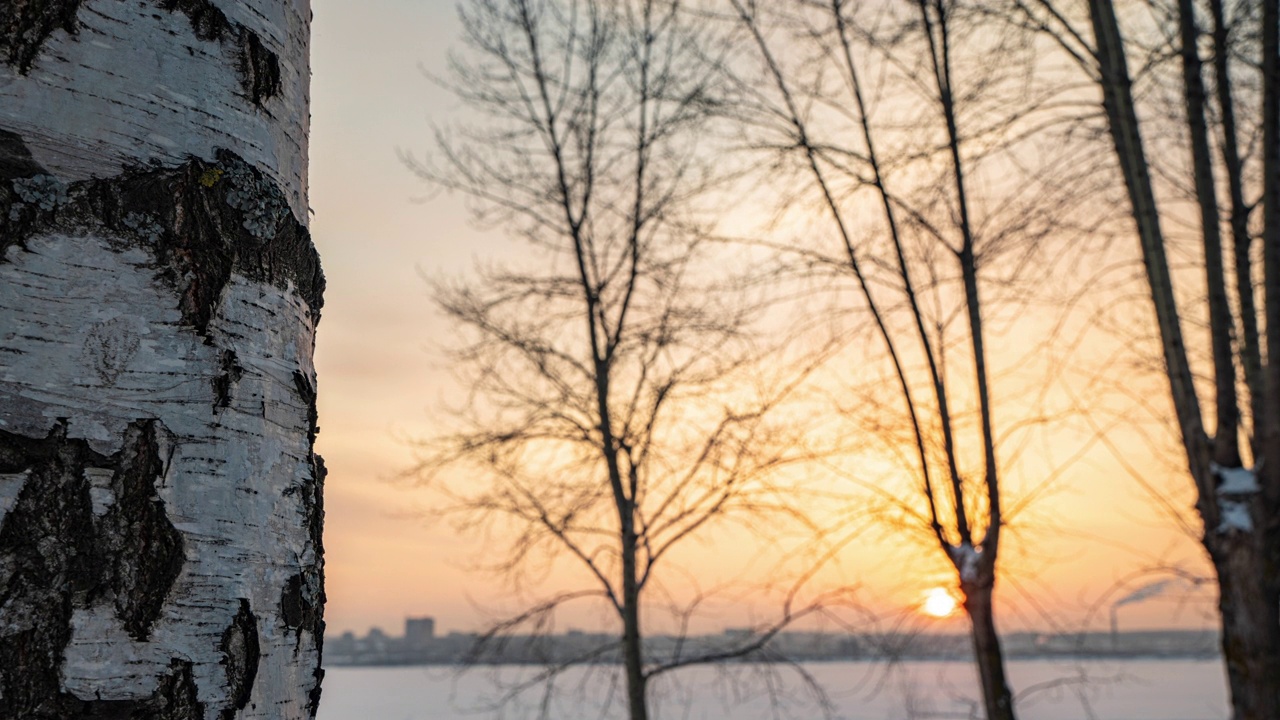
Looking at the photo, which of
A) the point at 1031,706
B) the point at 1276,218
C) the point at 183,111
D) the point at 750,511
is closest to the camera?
the point at 183,111

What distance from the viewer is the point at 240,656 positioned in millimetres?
824

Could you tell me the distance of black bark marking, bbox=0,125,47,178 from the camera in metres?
0.76

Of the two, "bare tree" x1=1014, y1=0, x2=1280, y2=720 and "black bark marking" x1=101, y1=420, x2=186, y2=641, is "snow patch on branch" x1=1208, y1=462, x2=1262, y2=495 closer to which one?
"bare tree" x1=1014, y1=0, x2=1280, y2=720

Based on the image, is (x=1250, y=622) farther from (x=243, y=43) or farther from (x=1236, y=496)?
(x=243, y=43)

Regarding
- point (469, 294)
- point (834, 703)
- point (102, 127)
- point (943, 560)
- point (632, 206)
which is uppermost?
point (632, 206)

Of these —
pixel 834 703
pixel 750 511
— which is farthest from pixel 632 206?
pixel 834 703

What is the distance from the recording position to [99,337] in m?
0.76

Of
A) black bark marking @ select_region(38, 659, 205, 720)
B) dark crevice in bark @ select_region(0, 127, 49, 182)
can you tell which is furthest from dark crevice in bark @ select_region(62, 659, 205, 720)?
dark crevice in bark @ select_region(0, 127, 49, 182)

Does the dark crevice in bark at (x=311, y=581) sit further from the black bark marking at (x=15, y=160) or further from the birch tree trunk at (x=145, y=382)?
the black bark marking at (x=15, y=160)

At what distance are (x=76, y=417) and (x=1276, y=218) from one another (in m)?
4.99

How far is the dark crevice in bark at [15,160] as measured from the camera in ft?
2.50

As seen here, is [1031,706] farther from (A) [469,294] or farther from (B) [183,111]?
(B) [183,111]

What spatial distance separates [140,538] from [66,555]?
5 centimetres

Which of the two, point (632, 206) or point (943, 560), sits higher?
point (632, 206)
